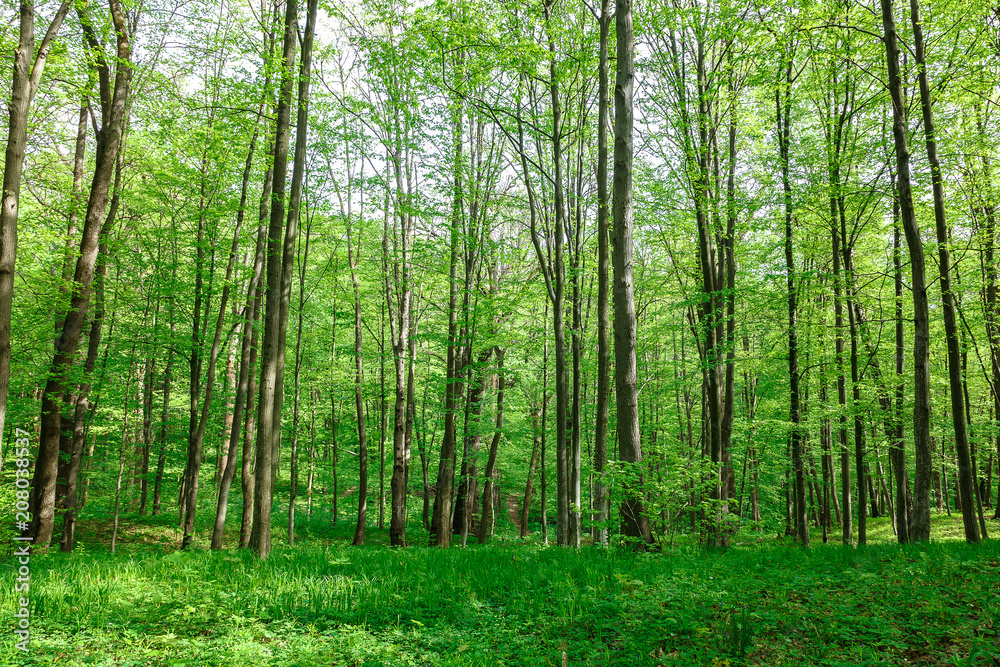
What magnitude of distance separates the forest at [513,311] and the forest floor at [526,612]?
0.13ft

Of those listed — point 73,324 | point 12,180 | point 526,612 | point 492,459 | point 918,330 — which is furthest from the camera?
point 492,459

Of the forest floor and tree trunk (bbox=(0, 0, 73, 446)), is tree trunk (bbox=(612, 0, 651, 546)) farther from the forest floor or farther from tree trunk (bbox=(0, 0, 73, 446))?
tree trunk (bbox=(0, 0, 73, 446))

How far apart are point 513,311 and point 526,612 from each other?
9.99 metres

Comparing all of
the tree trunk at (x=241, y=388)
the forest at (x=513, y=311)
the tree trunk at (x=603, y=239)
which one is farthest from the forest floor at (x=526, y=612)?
the tree trunk at (x=241, y=388)

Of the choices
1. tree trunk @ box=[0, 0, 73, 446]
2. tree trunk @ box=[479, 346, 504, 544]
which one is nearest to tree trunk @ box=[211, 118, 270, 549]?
tree trunk @ box=[0, 0, 73, 446]

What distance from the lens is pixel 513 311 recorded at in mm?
13422

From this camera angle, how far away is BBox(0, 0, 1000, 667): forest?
374 cm

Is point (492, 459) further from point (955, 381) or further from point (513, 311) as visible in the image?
point (955, 381)

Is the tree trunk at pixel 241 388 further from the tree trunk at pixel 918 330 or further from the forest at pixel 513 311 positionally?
the tree trunk at pixel 918 330

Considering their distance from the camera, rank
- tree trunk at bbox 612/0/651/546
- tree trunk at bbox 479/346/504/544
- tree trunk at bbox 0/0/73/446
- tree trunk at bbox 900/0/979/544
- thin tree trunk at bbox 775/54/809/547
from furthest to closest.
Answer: tree trunk at bbox 479/346/504/544 → thin tree trunk at bbox 775/54/809/547 → tree trunk at bbox 900/0/979/544 → tree trunk at bbox 612/0/651/546 → tree trunk at bbox 0/0/73/446

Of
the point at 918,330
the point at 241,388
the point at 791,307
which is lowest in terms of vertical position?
the point at 241,388

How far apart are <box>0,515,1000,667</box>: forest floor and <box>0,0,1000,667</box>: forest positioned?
0.13 ft

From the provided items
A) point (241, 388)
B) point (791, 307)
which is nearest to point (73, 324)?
point (241, 388)

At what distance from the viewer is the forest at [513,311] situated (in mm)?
3740
